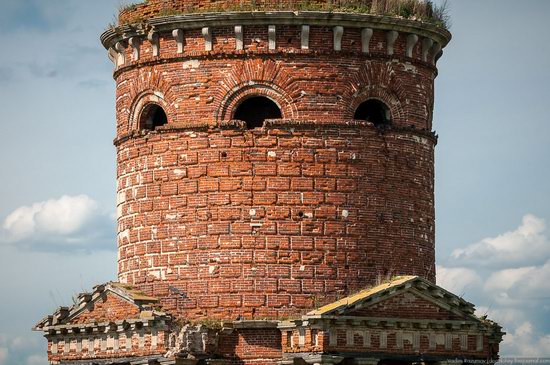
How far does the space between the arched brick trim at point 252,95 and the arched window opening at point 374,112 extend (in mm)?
2104

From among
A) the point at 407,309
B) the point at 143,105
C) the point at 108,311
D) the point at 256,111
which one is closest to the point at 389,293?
the point at 407,309

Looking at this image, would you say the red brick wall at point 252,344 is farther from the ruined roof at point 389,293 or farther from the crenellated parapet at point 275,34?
the crenellated parapet at point 275,34

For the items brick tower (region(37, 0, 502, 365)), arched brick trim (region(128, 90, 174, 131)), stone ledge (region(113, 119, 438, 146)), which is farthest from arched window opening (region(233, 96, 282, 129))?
arched brick trim (region(128, 90, 174, 131))

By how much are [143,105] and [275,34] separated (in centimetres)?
394

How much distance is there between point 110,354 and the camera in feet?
133

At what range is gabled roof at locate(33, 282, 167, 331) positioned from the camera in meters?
40.0

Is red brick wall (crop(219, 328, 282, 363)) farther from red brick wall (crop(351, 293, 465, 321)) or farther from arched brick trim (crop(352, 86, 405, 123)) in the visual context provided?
arched brick trim (crop(352, 86, 405, 123))

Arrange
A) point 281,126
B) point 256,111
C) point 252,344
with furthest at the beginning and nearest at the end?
point 256,111 < point 281,126 < point 252,344

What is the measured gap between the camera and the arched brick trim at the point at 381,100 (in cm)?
4056

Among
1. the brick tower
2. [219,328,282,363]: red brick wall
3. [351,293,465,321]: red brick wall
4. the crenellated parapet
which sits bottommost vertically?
[219,328,282,363]: red brick wall

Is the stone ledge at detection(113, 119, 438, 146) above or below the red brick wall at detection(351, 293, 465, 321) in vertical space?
above

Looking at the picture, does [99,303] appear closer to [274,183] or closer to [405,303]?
[274,183]

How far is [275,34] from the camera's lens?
40.2m

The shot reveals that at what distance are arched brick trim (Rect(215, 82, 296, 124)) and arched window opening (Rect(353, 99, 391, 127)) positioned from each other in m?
2.10
